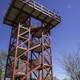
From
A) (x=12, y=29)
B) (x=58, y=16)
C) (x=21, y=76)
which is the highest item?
(x=58, y=16)

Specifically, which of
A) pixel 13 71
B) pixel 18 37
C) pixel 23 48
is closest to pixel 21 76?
pixel 13 71

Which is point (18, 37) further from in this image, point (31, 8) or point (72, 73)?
point (72, 73)

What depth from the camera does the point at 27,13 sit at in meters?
26.0

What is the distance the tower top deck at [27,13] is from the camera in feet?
80.0

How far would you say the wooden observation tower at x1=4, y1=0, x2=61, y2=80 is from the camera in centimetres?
2308

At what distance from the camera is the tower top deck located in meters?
24.4

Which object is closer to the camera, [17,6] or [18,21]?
[17,6]

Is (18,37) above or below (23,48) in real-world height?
above

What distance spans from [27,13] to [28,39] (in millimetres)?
4237

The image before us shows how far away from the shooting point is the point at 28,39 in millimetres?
24781

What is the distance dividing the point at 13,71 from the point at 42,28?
9592 mm

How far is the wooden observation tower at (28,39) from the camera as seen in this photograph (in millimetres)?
23078

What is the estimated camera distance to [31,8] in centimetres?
2509

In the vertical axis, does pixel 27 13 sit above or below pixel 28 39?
above
